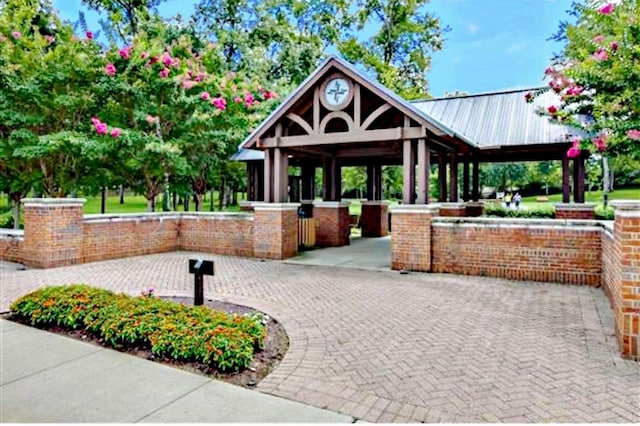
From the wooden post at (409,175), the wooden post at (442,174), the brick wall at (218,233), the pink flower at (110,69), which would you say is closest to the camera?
the wooden post at (409,175)

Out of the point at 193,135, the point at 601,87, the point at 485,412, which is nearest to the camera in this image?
the point at 485,412

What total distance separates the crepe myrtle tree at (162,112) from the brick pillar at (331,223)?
393 centimetres

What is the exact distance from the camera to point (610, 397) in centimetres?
335

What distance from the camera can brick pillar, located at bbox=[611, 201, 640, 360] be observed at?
4.10 metres

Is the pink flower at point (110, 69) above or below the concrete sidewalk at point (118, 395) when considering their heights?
above

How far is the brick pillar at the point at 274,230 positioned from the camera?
10.7m

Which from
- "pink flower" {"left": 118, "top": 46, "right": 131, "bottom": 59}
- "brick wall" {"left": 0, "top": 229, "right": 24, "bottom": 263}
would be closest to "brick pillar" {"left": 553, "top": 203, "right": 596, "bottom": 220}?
"pink flower" {"left": 118, "top": 46, "right": 131, "bottom": 59}

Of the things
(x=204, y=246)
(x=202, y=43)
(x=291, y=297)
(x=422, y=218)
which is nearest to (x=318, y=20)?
(x=202, y=43)

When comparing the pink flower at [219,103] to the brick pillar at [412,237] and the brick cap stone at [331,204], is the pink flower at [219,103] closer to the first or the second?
the brick cap stone at [331,204]

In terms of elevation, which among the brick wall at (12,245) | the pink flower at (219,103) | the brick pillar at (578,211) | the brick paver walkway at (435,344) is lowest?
the brick paver walkway at (435,344)

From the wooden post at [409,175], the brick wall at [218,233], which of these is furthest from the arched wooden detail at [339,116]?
the brick wall at [218,233]

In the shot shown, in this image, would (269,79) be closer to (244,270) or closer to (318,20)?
(318,20)

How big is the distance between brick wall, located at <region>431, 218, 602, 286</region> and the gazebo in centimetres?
115

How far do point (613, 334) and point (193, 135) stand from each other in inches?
471
